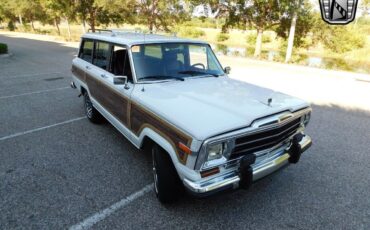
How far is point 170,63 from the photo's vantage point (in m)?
Answer: 4.17

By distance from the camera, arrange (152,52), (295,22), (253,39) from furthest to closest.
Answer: (253,39)
(295,22)
(152,52)

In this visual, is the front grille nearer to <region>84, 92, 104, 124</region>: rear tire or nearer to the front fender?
the front fender

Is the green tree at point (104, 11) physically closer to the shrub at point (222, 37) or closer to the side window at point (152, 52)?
the shrub at point (222, 37)

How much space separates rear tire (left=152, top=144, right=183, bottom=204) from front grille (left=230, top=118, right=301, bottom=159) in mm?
762

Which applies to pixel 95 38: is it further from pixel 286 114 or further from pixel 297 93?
pixel 297 93

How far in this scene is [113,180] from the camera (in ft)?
12.8

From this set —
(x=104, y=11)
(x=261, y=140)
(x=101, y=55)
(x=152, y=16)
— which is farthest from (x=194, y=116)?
(x=104, y=11)

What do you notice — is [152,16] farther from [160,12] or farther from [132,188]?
[132,188]

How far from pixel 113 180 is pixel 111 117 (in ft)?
3.86

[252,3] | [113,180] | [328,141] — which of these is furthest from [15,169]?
[252,3]

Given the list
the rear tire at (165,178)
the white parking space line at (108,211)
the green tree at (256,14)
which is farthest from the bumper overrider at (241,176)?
the green tree at (256,14)

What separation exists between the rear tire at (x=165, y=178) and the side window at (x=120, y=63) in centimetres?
137

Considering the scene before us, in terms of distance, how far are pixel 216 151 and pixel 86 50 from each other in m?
4.41

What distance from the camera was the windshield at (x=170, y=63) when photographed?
3961 millimetres
